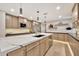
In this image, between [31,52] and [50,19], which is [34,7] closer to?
[50,19]

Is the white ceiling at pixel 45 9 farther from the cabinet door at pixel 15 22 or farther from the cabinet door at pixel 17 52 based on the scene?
the cabinet door at pixel 17 52

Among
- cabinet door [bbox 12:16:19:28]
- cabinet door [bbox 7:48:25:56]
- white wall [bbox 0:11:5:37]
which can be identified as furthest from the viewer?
cabinet door [bbox 12:16:19:28]

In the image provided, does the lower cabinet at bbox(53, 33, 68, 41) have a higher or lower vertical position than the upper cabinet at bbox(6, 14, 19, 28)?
lower

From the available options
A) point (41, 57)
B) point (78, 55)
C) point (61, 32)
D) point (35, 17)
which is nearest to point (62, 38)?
point (61, 32)

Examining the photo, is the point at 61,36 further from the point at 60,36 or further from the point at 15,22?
the point at 15,22

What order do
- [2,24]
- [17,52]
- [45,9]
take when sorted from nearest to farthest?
[17,52]
[2,24]
[45,9]

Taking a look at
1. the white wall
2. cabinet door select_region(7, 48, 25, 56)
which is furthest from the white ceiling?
cabinet door select_region(7, 48, 25, 56)

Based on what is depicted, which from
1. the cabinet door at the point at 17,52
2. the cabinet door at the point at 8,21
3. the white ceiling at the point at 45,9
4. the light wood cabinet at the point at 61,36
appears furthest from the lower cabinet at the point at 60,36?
the cabinet door at the point at 8,21

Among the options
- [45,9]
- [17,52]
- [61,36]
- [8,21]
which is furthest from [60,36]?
[8,21]

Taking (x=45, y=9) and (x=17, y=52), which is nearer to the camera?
(x=17, y=52)

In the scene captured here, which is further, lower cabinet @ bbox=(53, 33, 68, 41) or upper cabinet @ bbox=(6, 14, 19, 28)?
lower cabinet @ bbox=(53, 33, 68, 41)

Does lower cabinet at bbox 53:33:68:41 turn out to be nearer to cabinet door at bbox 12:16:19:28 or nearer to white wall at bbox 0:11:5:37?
cabinet door at bbox 12:16:19:28

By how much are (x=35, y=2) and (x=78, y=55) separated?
110 centimetres

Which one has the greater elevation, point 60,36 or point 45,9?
point 45,9
